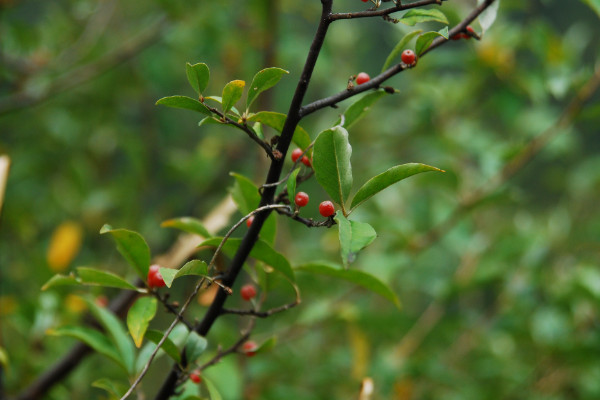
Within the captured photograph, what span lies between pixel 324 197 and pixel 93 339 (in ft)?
4.33

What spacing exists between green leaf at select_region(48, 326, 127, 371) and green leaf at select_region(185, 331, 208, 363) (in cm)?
16

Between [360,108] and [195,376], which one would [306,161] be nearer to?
[360,108]

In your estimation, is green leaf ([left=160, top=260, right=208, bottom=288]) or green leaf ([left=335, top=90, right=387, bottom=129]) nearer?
green leaf ([left=160, top=260, right=208, bottom=288])

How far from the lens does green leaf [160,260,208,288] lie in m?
0.46

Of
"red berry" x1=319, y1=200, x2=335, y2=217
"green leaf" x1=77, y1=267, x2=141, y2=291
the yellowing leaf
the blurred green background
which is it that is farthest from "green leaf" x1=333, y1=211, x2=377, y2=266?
the yellowing leaf

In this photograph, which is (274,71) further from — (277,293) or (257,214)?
(277,293)

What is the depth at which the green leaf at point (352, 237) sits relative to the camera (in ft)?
1.41

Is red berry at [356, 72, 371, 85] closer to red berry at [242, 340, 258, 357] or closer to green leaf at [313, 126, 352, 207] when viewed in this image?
green leaf at [313, 126, 352, 207]

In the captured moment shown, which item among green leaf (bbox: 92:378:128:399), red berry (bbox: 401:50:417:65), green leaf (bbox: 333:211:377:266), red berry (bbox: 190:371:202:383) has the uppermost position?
red berry (bbox: 401:50:417:65)

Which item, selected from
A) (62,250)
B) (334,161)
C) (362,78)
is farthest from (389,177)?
(62,250)

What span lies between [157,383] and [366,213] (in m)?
0.85

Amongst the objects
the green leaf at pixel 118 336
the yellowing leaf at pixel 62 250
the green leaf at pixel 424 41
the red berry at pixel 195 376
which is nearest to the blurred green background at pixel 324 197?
the yellowing leaf at pixel 62 250

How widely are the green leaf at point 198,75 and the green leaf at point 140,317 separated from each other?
225 mm

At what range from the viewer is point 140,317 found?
0.56 m
